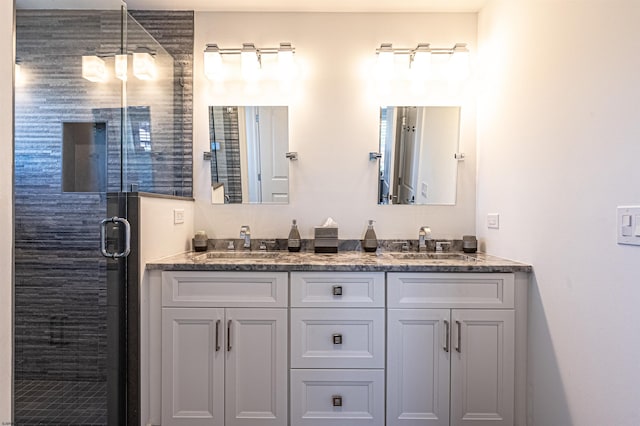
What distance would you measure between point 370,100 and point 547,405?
6.05 ft

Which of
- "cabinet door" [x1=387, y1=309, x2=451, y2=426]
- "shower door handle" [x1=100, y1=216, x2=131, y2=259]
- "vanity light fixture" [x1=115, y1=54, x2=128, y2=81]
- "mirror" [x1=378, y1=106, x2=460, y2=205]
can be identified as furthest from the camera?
"mirror" [x1=378, y1=106, x2=460, y2=205]

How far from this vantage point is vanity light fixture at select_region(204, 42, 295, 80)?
2184 millimetres

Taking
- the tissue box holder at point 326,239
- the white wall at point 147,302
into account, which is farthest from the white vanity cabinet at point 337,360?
the white wall at point 147,302

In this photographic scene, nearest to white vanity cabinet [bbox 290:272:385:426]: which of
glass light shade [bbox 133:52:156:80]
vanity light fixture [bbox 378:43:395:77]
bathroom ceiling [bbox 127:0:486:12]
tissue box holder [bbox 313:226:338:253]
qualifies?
tissue box holder [bbox 313:226:338:253]

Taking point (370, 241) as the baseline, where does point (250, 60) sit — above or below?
above

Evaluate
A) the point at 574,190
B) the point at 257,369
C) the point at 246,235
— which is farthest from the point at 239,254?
the point at 574,190

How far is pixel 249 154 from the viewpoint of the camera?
89.0 inches

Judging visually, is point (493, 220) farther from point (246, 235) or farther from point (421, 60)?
point (246, 235)

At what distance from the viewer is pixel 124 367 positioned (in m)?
1.63

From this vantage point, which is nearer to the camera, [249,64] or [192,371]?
[192,371]

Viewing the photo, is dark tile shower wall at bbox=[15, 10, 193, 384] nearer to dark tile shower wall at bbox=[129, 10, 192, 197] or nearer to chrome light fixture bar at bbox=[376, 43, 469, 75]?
dark tile shower wall at bbox=[129, 10, 192, 197]

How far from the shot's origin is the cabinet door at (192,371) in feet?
5.41

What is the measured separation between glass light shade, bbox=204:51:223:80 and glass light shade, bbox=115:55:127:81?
0.51 meters

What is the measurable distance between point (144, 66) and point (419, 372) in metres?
2.18
